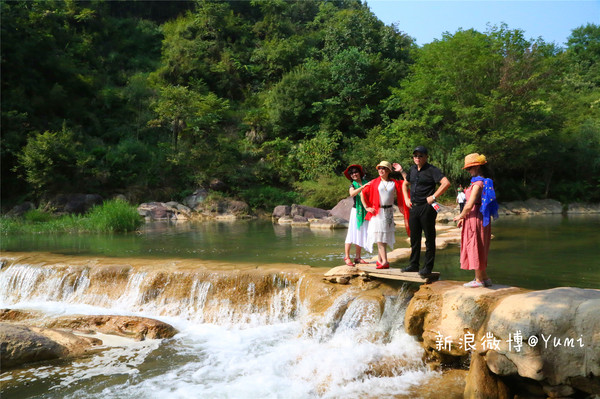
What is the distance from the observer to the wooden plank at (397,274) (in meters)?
5.46

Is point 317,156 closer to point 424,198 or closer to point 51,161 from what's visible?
point 51,161

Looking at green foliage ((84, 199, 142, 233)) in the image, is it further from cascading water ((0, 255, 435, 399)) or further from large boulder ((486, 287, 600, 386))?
large boulder ((486, 287, 600, 386))

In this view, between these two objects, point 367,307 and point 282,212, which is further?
point 282,212

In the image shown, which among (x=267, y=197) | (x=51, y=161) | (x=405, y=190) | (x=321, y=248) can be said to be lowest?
(x=321, y=248)

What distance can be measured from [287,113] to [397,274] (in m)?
21.2

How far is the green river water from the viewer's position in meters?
7.28

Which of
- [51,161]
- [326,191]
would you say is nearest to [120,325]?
[326,191]

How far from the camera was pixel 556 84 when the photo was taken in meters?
22.2

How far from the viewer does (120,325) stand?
625 cm

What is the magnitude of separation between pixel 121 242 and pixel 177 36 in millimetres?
24884

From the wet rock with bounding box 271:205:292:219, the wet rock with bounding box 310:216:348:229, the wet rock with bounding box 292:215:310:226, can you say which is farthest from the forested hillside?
the wet rock with bounding box 310:216:348:229

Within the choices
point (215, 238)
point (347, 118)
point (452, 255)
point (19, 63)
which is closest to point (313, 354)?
point (452, 255)

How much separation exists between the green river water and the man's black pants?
5.82 ft

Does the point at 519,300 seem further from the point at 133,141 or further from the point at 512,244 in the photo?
the point at 133,141
